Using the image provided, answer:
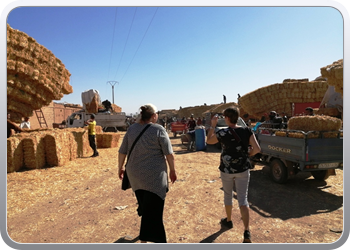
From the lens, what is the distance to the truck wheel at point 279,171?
5.29m

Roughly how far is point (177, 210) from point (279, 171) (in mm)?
3196

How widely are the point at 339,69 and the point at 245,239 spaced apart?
5.32m

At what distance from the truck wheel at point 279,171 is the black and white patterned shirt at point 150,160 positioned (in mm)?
4070

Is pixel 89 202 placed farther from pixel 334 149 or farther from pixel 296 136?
pixel 334 149

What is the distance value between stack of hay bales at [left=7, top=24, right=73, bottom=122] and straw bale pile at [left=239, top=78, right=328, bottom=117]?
12972mm

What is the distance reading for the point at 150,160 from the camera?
252 centimetres

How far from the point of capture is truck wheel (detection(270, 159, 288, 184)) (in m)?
5.29

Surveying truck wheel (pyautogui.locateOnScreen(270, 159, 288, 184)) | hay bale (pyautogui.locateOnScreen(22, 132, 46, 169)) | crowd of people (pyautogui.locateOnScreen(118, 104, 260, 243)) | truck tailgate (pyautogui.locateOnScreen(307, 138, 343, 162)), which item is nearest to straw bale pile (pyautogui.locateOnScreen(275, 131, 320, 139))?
truck tailgate (pyautogui.locateOnScreen(307, 138, 343, 162))

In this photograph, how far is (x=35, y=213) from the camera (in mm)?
3926

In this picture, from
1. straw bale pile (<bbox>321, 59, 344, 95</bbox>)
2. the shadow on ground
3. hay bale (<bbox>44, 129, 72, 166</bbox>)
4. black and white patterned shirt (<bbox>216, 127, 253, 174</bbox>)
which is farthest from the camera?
hay bale (<bbox>44, 129, 72, 166</bbox>)

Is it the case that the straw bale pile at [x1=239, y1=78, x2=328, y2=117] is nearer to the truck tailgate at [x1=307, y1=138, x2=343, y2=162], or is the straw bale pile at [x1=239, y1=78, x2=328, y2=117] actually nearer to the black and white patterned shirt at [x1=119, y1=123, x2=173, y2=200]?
the truck tailgate at [x1=307, y1=138, x2=343, y2=162]

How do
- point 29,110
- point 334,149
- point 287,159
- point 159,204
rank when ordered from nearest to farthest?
point 159,204 < point 334,149 < point 287,159 < point 29,110

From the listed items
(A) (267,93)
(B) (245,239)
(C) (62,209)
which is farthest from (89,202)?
(A) (267,93)

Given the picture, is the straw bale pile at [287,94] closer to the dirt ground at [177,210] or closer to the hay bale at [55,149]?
the dirt ground at [177,210]
